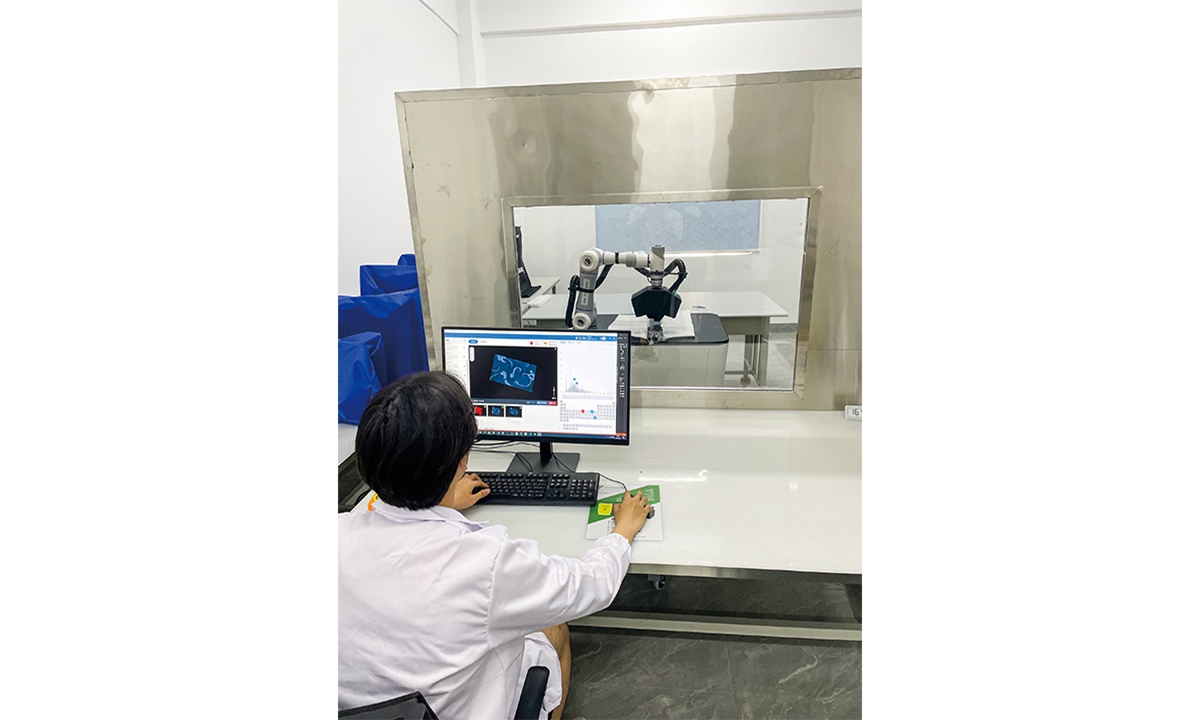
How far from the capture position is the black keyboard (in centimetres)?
161

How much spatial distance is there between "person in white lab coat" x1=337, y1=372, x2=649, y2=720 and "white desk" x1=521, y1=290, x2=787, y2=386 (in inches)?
35.9

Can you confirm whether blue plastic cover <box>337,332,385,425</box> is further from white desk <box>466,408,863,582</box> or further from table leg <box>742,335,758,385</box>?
table leg <box>742,335,758,385</box>

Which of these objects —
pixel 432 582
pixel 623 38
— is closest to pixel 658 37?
pixel 623 38

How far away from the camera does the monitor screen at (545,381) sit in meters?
1.68

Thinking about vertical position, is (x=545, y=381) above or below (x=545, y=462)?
above

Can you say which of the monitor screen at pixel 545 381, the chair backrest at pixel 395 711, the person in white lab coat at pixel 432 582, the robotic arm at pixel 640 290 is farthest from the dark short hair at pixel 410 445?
the robotic arm at pixel 640 290

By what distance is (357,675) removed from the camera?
109 cm

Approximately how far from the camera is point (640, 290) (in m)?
2.09

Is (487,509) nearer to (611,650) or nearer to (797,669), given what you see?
(611,650)

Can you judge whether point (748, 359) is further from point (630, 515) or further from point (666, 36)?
point (666, 36)

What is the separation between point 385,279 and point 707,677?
195cm

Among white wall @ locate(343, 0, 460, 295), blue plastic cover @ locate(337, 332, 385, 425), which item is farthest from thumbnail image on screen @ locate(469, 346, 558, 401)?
white wall @ locate(343, 0, 460, 295)
